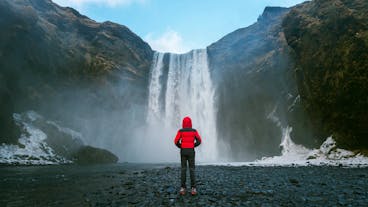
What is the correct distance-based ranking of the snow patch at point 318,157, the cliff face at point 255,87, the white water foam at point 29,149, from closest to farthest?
the snow patch at point 318,157
the white water foam at point 29,149
the cliff face at point 255,87

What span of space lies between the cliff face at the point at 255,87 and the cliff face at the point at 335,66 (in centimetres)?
631

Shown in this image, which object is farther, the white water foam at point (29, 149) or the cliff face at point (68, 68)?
the cliff face at point (68, 68)

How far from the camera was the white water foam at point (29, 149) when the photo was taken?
32375 mm

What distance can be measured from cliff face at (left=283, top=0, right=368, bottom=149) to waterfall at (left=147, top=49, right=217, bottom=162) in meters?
23.8

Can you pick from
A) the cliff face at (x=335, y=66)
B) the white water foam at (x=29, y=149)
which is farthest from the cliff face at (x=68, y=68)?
the cliff face at (x=335, y=66)

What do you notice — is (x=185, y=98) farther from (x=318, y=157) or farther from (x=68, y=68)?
(x=318, y=157)

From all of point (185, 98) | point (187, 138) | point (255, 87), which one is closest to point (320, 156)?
point (187, 138)

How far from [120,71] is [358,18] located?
141 ft

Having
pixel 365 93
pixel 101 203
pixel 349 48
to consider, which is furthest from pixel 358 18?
pixel 101 203

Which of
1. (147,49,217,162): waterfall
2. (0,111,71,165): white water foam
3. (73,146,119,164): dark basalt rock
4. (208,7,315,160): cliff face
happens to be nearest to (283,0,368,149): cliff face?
(208,7,315,160): cliff face

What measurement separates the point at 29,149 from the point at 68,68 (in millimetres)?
19889

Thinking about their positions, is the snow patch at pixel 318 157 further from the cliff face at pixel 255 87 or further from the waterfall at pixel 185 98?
the waterfall at pixel 185 98

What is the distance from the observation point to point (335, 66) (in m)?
30.0

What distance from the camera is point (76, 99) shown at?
53375mm
